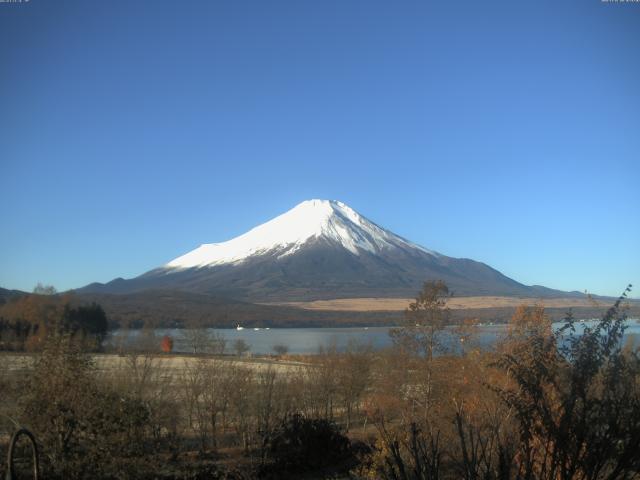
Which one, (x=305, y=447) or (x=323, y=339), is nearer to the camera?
(x=305, y=447)

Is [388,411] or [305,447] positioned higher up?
[388,411]

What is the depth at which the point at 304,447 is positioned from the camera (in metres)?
17.5

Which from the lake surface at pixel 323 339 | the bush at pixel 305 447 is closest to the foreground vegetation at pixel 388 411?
the bush at pixel 305 447

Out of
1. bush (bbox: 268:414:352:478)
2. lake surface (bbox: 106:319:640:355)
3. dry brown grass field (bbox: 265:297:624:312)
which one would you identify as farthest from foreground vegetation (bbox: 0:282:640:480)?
dry brown grass field (bbox: 265:297:624:312)

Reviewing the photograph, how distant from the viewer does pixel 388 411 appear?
20.7 meters

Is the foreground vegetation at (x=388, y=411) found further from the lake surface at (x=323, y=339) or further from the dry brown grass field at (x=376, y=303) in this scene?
the dry brown grass field at (x=376, y=303)

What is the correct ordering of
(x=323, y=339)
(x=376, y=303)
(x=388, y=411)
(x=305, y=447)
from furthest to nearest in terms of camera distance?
(x=376, y=303)
(x=323, y=339)
(x=388, y=411)
(x=305, y=447)

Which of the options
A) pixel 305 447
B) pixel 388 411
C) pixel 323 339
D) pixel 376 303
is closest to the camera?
pixel 305 447

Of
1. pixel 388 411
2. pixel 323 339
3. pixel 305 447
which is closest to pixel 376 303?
pixel 323 339

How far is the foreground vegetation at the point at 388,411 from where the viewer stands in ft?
13.8

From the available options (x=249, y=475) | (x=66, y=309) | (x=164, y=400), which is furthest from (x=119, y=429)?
(x=66, y=309)

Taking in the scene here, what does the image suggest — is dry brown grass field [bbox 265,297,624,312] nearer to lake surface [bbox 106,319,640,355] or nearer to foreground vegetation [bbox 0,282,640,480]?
lake surface [bbox 106,319,640,355]

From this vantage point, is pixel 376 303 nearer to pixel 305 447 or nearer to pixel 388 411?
pixel 388 411

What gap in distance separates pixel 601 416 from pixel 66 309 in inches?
2210
